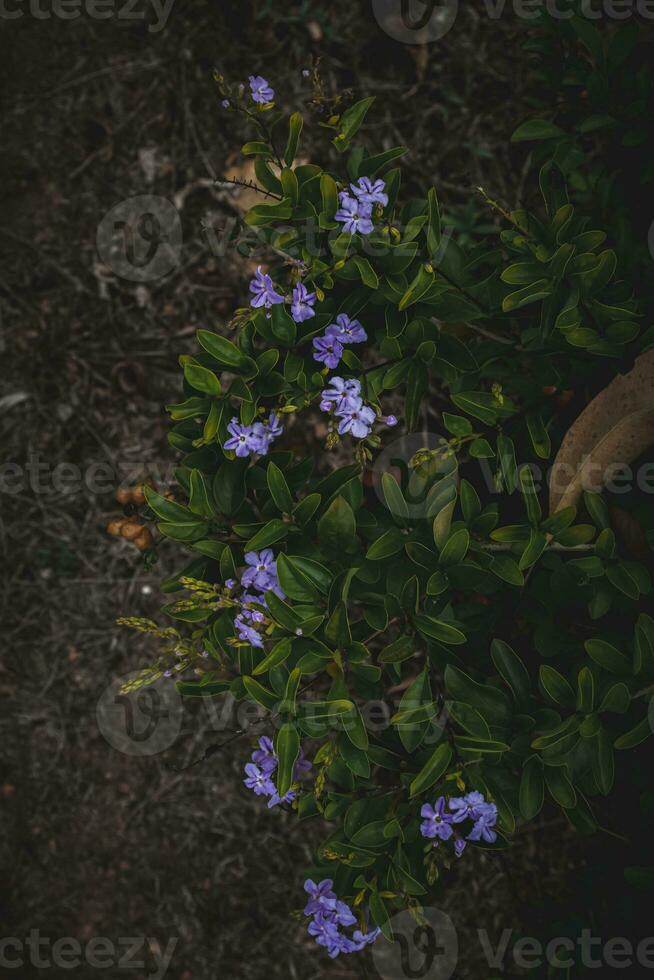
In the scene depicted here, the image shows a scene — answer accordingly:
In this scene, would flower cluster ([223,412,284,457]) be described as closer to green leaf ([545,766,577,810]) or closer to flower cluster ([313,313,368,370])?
flower cluster ([313,313,368,370])

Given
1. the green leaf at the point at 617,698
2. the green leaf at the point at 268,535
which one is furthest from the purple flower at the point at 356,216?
the green leaf at the point at 617,698

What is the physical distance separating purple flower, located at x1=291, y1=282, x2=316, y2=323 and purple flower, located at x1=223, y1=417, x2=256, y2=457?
263 mm

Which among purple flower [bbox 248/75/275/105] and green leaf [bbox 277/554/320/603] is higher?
purple flower [bbox 248/75/275/105]

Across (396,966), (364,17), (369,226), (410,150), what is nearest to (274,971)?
(396,966)

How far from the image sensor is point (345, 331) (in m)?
1.66

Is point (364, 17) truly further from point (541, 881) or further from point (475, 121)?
point (541, 881)

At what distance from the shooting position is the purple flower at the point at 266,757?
173 centimetres

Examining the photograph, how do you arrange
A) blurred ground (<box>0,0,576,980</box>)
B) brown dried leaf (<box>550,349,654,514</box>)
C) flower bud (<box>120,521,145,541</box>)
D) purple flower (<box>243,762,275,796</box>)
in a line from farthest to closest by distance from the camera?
blurred ground (<box>0,0,576,980</box>) < flower bud (<box>120,521,145,541</box>) < brown dried leaf (<box>550,349,654,514</box>) < purple flower (<box>243,762,275,796</box>)

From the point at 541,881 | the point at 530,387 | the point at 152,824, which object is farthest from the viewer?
the point at 152,824

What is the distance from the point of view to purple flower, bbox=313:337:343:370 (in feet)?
5.41

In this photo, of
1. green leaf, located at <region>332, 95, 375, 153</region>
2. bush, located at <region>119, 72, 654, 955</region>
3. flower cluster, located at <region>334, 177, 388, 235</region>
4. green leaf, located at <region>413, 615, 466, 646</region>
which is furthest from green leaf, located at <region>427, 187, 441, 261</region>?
green leaf, located at <region>413, 615, 466, 646</region>

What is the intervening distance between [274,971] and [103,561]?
1.75 metres

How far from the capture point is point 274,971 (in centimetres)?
303

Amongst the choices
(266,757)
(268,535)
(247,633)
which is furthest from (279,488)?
(266,757)
